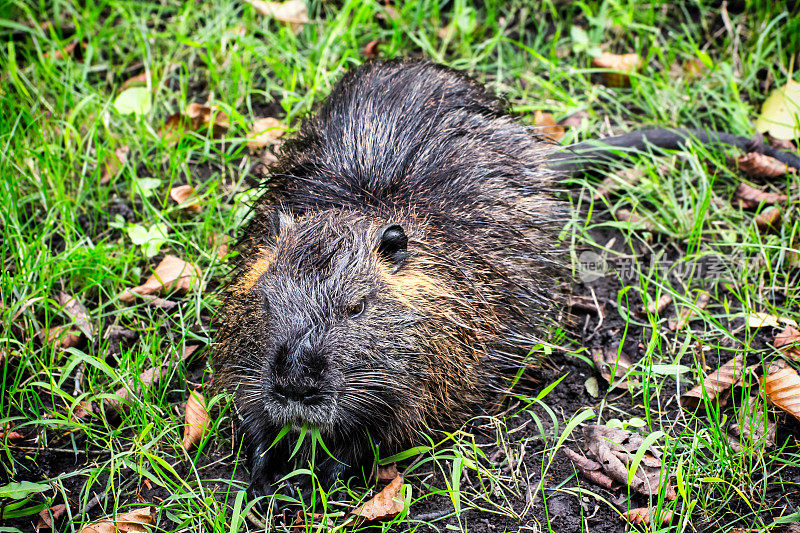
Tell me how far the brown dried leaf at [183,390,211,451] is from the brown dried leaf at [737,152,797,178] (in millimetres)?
3193

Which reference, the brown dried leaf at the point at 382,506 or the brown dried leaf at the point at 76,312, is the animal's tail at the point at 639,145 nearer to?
the brown dried leaf at the point at 382,506

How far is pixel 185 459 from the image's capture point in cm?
322

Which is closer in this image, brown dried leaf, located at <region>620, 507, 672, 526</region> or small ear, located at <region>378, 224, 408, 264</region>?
brown dried leaf, located at <region>620, 507, 672, 526</region>

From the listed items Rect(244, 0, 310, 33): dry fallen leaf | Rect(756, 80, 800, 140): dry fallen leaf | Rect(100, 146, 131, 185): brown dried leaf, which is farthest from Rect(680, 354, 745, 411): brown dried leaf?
Rect(244, 0, 310, 33): dry fallen leaf

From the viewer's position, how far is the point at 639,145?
438cm

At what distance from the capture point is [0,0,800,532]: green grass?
3057 mm

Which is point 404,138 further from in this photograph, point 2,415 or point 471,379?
point 2,415

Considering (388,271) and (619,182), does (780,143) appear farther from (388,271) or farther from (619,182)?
(388,271)

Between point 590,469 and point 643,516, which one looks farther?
point 590,469

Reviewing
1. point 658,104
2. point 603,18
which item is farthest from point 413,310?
point 603,18

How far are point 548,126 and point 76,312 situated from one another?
2889mm

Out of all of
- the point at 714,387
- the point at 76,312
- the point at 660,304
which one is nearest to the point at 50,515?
the point at 76,312

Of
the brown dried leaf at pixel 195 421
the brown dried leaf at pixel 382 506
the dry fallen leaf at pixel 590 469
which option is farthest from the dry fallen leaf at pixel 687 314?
the brown dried leaf at pixel 195 421

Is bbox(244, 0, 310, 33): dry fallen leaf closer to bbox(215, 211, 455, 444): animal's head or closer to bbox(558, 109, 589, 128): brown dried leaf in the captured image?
bbox(558, 109, 589, 128): brown dried leaf
